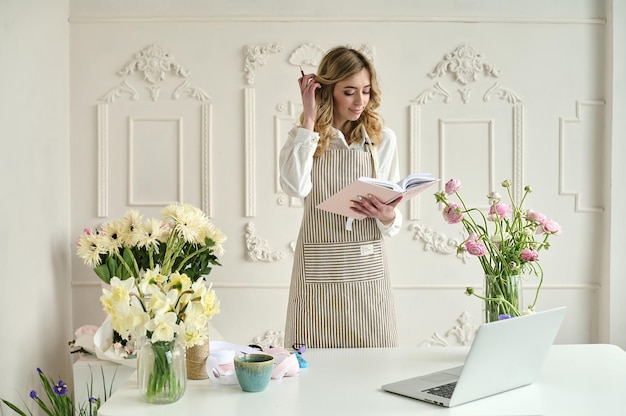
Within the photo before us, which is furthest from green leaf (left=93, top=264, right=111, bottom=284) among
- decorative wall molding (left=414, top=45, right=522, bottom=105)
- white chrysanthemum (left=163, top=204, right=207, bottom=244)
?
decorative wall molding (left=414, top=45, right=522, bottom=105)

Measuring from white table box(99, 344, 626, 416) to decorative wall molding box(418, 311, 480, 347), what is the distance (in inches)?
69.7

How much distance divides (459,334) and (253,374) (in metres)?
2.36

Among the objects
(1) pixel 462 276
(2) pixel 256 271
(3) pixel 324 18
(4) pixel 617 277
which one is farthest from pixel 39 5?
(4) pixel 617 277

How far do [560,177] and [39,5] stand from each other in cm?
270

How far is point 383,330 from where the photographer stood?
2.70 meters

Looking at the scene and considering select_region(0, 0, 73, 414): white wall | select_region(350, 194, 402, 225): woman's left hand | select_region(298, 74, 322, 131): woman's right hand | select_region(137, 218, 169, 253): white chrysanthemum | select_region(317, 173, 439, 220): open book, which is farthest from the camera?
select_region(137, 218, 169, 253): white chrysanthemum

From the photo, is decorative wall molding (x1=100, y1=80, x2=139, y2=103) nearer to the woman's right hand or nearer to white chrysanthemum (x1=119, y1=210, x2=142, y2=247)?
white chrysanthemum (x1=119, y1=210, x2=142, y2=247)

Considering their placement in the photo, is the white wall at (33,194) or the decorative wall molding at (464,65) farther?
the decorative wall molding at (464,65)

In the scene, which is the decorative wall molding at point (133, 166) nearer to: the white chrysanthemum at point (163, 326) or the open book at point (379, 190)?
the open book at point (379, 190)

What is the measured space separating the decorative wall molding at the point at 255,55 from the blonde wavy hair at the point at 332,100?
1.03 metres

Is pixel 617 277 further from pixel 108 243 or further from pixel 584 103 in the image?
pixel 108 243

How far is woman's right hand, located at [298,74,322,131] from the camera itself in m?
2.75

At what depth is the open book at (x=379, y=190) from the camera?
7.93 ft

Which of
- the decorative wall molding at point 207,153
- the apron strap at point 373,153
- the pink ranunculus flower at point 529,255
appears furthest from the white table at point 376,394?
the decorative wall molding at point 207,153
